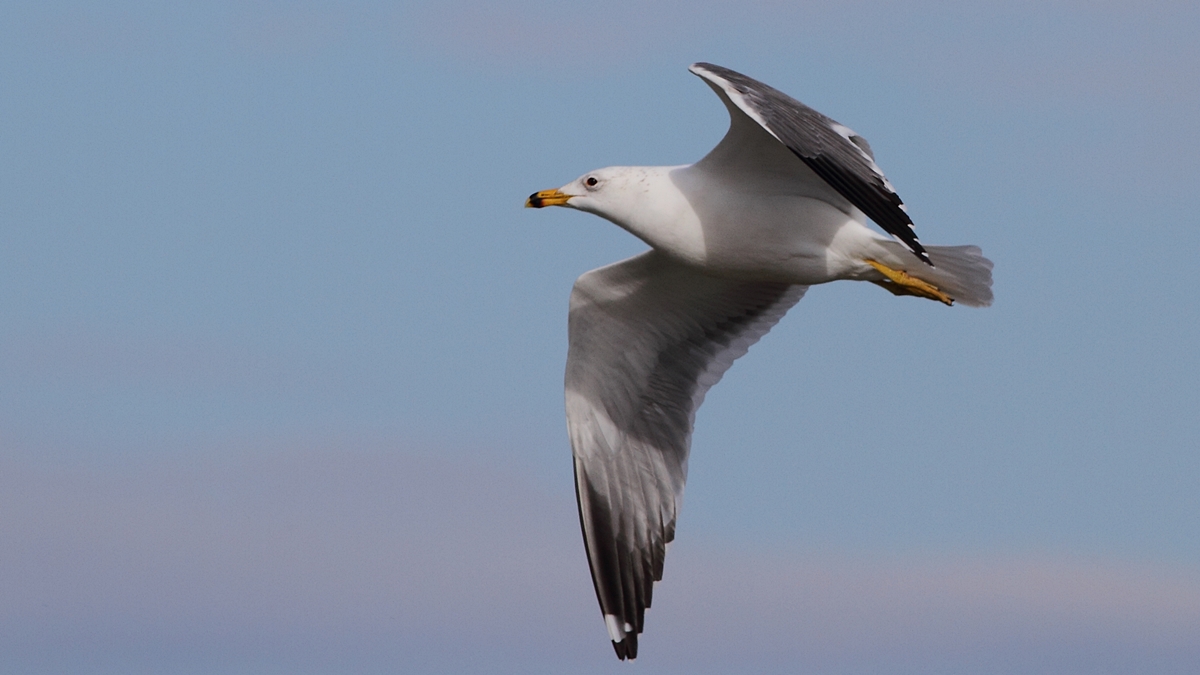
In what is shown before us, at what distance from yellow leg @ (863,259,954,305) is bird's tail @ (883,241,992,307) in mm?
38

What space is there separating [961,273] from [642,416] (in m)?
2.08

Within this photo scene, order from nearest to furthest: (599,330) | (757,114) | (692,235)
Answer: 1. (757,114)
2. (692,235)
3. (599,330)

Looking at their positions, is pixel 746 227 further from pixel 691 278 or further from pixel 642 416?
pixel 642 416

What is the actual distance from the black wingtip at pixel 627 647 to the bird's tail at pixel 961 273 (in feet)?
9.19

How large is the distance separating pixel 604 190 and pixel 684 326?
4.91 ft

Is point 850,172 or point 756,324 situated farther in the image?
point 756,324

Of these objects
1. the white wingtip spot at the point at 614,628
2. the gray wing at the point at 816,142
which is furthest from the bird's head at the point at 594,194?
the white wingtip spot at the point at 614,628

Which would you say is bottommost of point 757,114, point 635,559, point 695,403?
point 635,559

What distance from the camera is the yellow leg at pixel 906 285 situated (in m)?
8.43

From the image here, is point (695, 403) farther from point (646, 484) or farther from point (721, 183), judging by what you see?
point (721, 183)

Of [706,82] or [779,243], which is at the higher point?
[706,82]

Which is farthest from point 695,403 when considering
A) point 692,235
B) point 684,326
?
point 692,235

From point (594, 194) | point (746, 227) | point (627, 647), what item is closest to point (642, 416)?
point (627, 647)

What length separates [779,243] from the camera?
831 cm
